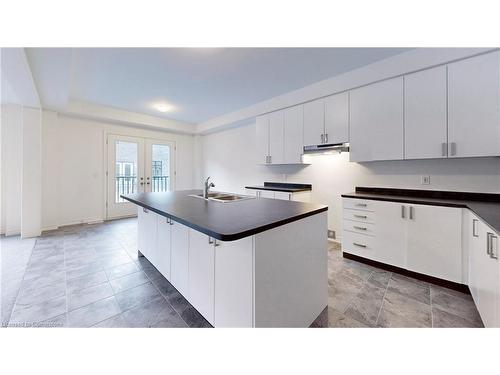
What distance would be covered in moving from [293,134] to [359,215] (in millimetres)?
1718

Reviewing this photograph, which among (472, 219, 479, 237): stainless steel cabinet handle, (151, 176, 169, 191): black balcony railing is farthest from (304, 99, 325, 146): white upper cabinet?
(151, 176, 169, 191): black balcony railing

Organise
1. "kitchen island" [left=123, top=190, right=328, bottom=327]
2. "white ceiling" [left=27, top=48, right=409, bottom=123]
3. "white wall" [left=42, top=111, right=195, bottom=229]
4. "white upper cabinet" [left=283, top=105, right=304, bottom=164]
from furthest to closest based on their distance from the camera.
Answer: "white wall" [left=42, top=111, right=195, bottom=229] < "white upper cabinet" [left=283, top=105, right=304, bottom=164] < "white ceiling" [left=27, top=48, right=409, bottom=123] < "kitchen island" [left=123, top=190, right=328, bottom=327]

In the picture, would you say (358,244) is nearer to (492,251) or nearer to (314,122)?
(492,251)

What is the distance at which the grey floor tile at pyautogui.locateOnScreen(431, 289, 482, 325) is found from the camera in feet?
5.28

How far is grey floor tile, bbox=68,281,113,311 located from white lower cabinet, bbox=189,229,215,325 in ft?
3.13

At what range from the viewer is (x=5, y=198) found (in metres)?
3.76

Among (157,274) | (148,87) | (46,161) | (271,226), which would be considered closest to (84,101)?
(46,161)

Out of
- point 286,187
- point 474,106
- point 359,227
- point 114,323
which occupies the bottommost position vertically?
point 114,323

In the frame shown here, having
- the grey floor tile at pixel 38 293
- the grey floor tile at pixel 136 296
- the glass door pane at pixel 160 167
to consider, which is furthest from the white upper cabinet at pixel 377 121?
the glass door pane at pixel 160 167

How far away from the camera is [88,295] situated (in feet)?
6.23

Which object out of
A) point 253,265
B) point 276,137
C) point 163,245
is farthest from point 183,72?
point 253,265

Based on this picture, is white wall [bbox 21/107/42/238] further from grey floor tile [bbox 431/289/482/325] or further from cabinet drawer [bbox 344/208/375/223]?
grey floor tile [bbox 431/289/482/325]
